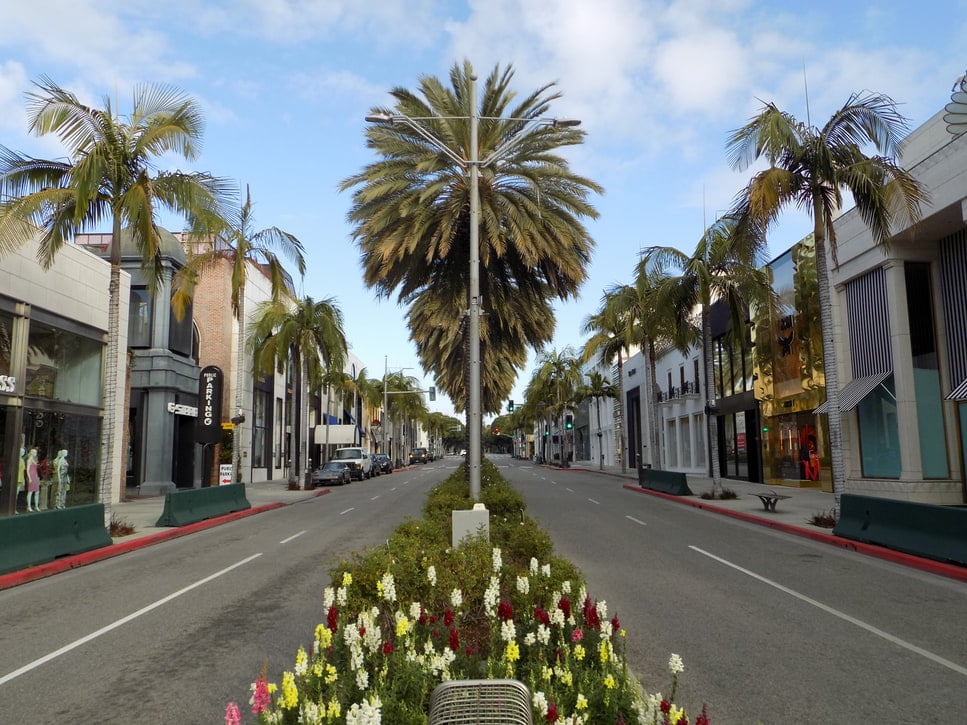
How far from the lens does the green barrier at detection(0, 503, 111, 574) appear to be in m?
11.2

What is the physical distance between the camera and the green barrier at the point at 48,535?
36.7 ft

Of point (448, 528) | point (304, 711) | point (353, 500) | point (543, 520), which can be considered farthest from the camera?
point (353, 500)

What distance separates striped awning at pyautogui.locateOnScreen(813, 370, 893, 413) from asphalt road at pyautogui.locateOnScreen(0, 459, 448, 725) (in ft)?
51.4

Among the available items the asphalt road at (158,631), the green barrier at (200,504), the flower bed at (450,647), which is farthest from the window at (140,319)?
the flower bed at (450,647)

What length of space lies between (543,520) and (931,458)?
→ 445 inches

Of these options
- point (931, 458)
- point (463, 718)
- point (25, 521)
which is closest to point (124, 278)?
point (25, 521)

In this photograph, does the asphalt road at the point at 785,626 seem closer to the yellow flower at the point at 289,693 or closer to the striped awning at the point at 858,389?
the yellow flower at the point at 289,693

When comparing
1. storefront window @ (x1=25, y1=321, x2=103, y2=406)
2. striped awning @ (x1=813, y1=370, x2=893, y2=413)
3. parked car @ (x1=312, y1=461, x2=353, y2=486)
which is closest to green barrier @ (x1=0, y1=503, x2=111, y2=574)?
storefront window @ (x1=25, y1=321, x2=103, y2=406)

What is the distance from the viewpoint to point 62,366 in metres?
21.5

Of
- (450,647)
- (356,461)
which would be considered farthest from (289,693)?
(356,461)

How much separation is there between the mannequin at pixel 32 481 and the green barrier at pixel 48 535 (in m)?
7.15

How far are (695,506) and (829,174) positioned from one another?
463 inches

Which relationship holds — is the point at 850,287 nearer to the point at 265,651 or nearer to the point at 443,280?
the point at 443,280

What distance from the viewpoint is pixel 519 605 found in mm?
5316
